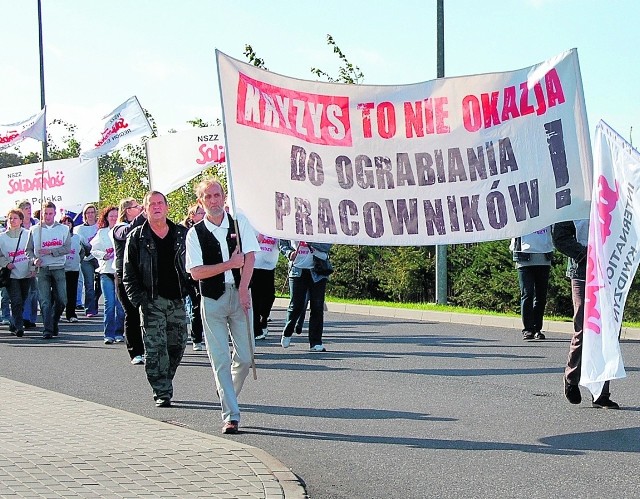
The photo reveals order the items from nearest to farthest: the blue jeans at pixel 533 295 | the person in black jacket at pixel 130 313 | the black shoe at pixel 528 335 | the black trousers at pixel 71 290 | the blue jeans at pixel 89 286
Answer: the person in black jacket at pixel 130 313
the black shoe at pixel 528 335
the blue jeans at pixel 533 295
the black trousers at pixel 71 290
the blue jeans at pixel 89 286

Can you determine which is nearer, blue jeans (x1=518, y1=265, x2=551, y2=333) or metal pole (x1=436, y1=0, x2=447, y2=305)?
blue jeans (x1=518, y1=265, x2=551, y2=333)

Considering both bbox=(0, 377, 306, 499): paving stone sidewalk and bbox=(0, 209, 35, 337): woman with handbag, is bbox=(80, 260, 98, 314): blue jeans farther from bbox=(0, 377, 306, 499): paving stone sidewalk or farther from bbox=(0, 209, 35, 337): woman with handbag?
bbox=(0, 377, 306, 499): paving stone sidewalk

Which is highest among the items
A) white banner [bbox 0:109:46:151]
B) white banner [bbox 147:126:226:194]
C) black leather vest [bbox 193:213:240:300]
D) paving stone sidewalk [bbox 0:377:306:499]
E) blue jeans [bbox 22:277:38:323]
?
white banner [bbox 0:109:46:151]

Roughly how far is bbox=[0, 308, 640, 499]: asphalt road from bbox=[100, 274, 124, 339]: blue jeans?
269mm

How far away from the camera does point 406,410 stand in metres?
9.98

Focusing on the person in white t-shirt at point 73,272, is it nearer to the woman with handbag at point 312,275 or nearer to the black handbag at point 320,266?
the woman with handbag at point 312,275

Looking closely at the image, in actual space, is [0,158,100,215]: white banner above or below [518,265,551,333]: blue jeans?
above

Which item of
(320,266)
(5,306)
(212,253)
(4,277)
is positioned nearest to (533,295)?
(320,266)

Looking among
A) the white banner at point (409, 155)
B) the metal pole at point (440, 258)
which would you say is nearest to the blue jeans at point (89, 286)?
the metal pole at point (440, 258)

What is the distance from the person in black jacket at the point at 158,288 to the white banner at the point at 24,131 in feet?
35.4

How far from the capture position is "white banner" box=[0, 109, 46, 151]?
21.7 m

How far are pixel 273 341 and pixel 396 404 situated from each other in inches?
227

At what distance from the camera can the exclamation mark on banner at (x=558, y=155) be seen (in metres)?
8.91

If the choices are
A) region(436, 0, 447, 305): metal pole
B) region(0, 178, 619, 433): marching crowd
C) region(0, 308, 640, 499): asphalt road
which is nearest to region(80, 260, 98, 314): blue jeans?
region(0, 308, 640, 499): asphalt road
